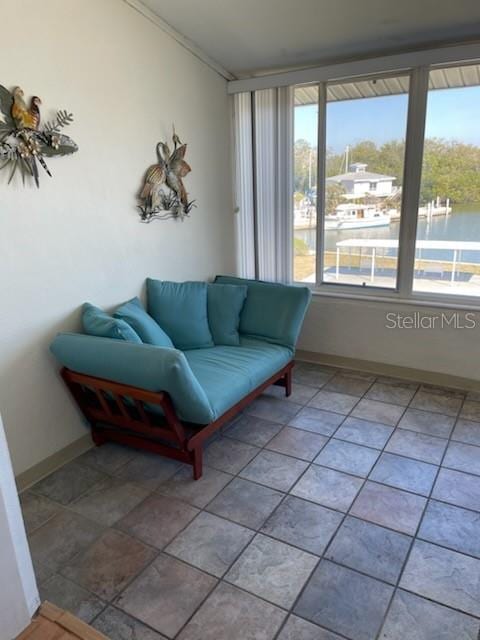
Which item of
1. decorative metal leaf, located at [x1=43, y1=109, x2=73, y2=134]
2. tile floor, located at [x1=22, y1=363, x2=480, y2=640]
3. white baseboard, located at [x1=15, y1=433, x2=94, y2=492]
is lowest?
tile floor, located at [x1=22, y1=363, x2=480, y2=640]

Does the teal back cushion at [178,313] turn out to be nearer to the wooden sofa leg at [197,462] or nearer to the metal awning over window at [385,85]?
the wooden sofa leg at [197,462]

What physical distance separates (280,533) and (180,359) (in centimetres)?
90

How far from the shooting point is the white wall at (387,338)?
3.25m

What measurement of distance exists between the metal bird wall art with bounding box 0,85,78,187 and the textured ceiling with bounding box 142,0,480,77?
3.70 feet

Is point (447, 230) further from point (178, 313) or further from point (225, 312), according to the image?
point (178, 313)

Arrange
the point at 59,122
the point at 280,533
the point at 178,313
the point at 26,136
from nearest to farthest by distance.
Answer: the point at 280,533, the point at 26,136, the point at 59,122, the point at 178,313

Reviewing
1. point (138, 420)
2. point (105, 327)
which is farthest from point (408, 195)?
point (138, 420)

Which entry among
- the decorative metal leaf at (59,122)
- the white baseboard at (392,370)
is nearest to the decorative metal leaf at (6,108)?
the decorative metal leaf at (59,122)

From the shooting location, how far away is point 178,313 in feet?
9.98

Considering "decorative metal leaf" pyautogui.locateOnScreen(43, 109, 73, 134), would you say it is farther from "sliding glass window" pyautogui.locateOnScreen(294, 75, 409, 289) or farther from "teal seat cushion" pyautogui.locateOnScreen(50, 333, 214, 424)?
"sliding glass window" pyautogui.locateOnScreen(294, 75, 409, 289)

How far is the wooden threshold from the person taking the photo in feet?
4.36

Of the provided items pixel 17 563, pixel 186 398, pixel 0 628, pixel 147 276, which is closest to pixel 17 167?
pixel 147 276

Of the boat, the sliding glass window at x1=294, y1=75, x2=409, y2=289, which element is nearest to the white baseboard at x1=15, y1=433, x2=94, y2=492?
the sliding glass window at x1=294, y1=75, x2=409, y2=289

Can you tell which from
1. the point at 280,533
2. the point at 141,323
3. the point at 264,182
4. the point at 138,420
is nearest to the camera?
the point at 280,533
